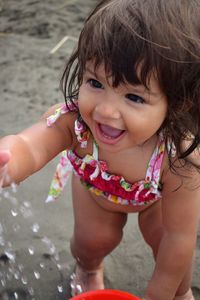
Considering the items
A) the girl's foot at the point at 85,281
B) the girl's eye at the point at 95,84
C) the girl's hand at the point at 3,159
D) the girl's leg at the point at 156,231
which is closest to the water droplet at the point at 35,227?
the girl's foot at the point at 85,281

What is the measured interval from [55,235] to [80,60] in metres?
0.81

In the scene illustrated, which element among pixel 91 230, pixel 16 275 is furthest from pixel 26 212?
pixel 91 230

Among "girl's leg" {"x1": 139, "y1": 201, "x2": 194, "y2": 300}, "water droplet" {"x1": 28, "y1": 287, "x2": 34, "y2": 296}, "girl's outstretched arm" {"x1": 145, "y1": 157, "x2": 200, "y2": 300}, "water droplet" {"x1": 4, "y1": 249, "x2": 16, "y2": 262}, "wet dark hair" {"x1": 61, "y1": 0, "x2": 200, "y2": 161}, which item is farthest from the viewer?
"water droplet" {"x1": 4, "y1": 249, "x2": 16, "y2": 262}

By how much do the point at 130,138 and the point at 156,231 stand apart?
41 cm

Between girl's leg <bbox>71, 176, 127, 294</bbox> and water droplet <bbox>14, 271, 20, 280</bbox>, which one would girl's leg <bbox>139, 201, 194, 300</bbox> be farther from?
water droplet <bbox>14, 271, 20, 280</bbox>

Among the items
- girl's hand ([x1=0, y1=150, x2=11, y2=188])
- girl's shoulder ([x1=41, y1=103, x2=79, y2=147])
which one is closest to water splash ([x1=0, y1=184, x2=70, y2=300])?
girl's shoulder ([x1=41, y1=103, x2=79, y2=147])

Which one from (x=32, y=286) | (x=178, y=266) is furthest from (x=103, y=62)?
(x=32, y=286)

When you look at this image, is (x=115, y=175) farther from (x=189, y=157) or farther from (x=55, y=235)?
(x=55, y=235)

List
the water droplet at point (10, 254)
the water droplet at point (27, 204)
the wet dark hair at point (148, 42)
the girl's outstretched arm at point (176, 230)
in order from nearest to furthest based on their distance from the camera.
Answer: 1. the wet dark hair at point (148, 42)
2. the girl's outstretched arm at point (176, 230)
3. the water droplet at point (10, 254)
4. the water droplet at point (27, 204)

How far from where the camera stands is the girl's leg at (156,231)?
1562mm

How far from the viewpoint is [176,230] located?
1.43 metres

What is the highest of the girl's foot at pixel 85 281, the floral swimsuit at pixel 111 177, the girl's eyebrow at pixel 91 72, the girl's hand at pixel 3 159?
the girl's eyebrow at pixel 91 72

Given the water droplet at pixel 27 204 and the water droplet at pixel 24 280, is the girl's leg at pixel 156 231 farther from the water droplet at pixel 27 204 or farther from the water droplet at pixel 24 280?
the water droplet at pixel 27 204

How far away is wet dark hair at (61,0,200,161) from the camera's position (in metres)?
1.14
